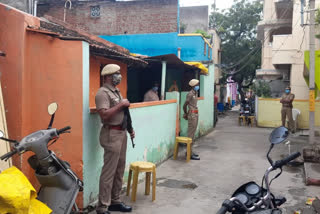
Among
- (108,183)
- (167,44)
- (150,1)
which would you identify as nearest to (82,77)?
(108,183)

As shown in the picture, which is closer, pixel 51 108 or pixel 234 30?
pixel 51 108

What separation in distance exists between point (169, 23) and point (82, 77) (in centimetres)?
1371

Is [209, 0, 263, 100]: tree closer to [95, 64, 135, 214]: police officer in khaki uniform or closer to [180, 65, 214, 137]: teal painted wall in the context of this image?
[180, 65, 214, 137]: teal painted wall

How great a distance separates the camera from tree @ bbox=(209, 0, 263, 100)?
1081 inches

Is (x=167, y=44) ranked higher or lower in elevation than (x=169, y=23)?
lower

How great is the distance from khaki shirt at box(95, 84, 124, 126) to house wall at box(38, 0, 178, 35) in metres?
13.6

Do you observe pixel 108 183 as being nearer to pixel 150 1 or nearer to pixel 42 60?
pixel 42 60

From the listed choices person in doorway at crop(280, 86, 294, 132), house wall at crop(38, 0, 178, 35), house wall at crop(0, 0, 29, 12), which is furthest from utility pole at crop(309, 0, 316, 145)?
house wall at crop(38, 0, 178, 35)

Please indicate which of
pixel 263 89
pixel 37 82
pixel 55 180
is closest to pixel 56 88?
pixel 37 82

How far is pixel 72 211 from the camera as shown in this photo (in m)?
3.37

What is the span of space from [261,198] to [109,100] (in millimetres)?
2231

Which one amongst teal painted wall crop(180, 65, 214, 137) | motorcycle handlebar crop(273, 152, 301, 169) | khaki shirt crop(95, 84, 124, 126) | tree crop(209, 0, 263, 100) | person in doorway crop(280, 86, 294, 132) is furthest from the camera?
tree crop(209, 0, 263, 100)

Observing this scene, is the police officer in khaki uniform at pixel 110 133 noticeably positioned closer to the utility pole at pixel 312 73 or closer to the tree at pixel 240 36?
the utility pole at pixel 312 73

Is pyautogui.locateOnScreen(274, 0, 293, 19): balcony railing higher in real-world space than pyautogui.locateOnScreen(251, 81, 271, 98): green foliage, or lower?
higher
